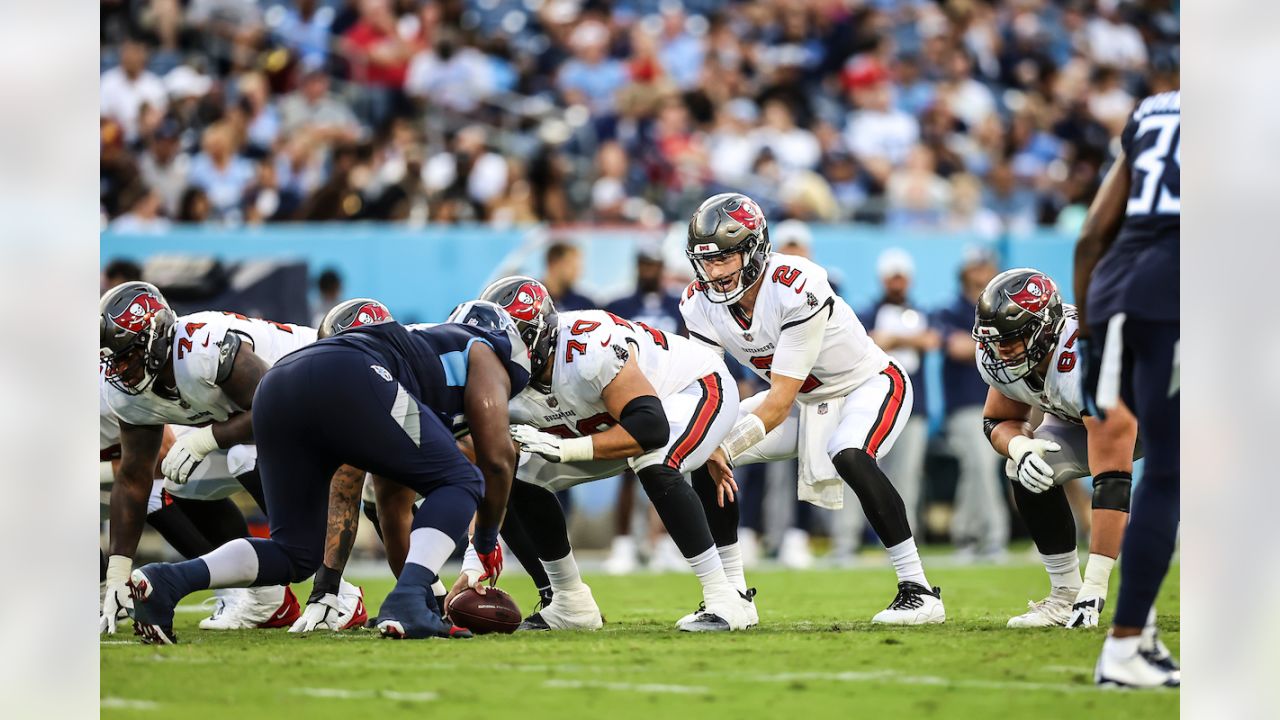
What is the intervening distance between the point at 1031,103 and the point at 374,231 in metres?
7.23

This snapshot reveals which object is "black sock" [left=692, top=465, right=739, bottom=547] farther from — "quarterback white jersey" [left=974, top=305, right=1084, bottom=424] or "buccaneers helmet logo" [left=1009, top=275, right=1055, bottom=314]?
"buccaneers helmet logo" [left=1009, top=275, right=1055, bottom=314]

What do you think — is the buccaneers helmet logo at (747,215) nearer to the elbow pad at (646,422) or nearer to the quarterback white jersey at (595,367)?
the quarterback white jersey at (595,367)

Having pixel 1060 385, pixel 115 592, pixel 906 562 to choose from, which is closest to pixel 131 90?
pixel 115 592

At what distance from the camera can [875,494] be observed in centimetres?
608

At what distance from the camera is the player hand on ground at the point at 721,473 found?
243 inches

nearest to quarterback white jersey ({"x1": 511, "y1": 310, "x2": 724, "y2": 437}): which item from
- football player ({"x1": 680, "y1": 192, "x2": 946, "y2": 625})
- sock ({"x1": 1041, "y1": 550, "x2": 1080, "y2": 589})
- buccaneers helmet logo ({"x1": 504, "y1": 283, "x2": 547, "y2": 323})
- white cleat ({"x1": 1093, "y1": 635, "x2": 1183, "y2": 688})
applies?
buccaneers helmet logo ({"x1": 504, "y1": 283, "x2": 547, "y2": 323})

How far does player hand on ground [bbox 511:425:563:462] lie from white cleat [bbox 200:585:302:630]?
4.79ft

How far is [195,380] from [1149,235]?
12.1 ft

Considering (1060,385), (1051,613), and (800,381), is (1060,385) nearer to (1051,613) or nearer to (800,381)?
(1051,613)

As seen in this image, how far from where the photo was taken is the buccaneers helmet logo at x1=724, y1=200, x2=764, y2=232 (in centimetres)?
623
